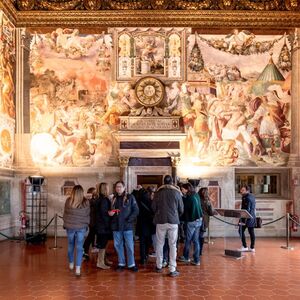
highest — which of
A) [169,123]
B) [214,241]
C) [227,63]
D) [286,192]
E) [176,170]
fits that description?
[227,63]

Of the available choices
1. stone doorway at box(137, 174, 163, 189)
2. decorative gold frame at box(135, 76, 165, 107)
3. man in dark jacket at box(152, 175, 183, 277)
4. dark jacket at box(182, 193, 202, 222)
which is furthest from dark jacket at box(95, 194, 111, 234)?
decorative gold frame at box(135, 76, 165, 107)

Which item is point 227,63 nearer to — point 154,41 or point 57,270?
point 154,41

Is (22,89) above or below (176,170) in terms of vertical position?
above

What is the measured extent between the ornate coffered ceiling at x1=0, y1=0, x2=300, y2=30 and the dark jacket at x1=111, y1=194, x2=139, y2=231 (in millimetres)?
8431

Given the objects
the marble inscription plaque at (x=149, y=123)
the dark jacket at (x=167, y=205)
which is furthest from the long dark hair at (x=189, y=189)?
the marble inscription plaque at (x=149, y=123)

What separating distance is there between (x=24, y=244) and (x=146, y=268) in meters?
5.17

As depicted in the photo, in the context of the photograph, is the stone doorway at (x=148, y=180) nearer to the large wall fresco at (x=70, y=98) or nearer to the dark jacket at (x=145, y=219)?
the large wall fresco at (x=70, y=98)

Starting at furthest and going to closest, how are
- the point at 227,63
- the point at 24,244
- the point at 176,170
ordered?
the point at 227,63
the point at 176,170
the point at 24,244

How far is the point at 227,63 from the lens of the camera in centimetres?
1458

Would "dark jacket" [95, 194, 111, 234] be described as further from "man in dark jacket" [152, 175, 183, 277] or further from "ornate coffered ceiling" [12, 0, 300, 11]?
"ornate coffered ceiling" [12, 0, 300, 11]

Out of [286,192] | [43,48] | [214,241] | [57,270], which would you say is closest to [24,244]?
[57,270]

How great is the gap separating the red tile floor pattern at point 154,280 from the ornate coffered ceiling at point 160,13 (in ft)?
27.9

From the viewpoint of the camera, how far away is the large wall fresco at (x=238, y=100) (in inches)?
563

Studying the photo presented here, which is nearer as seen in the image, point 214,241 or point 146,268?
point 146,268
